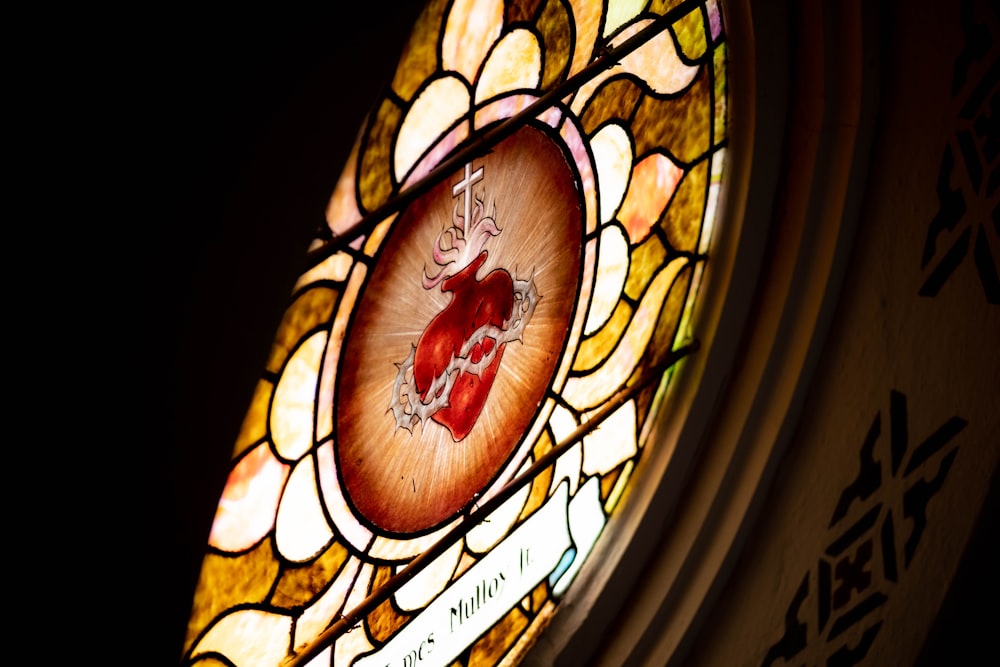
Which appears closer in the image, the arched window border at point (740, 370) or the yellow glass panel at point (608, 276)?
the yellow glass panel at point (608, 276)

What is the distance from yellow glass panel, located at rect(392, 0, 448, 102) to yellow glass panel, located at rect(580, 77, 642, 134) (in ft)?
1.22

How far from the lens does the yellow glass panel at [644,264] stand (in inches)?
68.1

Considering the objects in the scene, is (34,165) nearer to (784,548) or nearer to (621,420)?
(621,420)

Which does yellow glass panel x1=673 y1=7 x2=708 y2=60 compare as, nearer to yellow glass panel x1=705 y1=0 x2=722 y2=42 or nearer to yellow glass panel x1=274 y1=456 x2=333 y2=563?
yellow glass panel x1=705 y1=0 x2=722 y2=42

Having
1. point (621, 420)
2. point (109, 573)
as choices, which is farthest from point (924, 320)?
point (109, 573)

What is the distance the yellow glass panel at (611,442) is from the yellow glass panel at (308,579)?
58cm

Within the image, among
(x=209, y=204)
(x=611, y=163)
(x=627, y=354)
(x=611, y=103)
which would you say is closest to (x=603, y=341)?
(x=627, y=354)

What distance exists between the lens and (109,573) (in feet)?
3.06

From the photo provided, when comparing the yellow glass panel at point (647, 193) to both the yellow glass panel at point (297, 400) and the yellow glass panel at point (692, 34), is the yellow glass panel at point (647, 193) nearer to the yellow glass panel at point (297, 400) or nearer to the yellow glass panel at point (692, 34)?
the yellow glass panel at point (692, 34)

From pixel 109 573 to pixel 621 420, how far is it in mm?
1108

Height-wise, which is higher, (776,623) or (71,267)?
(71,267)

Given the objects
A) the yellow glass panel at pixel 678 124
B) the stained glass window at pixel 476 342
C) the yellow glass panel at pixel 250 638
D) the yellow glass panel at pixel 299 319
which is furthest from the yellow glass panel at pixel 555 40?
the yellow glass panel at pixel 250 638

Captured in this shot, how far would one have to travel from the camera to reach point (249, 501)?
3.90 ft

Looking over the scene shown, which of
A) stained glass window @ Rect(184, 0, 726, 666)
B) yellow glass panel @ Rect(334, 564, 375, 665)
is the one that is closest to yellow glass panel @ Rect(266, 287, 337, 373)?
stained glass window @ Rect(184, 0, 726, 666)
